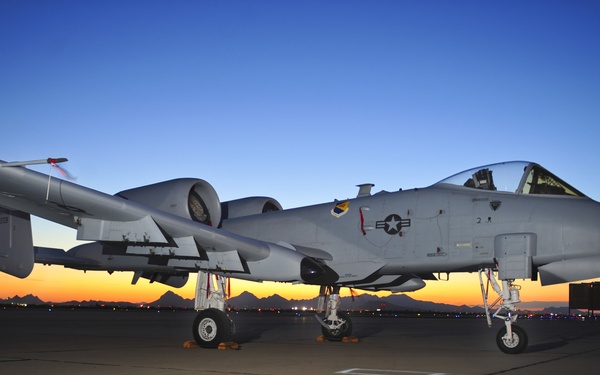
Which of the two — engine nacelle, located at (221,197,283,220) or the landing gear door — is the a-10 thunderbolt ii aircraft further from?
engine nacelle, located at (221,197,283,220)

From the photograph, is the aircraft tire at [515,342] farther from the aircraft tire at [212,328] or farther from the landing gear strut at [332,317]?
the aircraft tire at [212,328]

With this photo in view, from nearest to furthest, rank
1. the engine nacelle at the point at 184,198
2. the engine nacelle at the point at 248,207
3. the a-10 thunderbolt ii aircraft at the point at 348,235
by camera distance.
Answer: the a-10 thunderbolt ii aircraft at the point at 348,235
the engine nacelle at the point at 184,198
the engine nacelle at the point at 248,207

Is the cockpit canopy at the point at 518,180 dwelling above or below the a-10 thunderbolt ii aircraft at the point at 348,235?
above

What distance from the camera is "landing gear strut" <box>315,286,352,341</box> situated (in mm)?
13773

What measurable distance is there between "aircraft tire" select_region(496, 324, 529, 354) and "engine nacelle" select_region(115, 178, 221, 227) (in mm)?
6166

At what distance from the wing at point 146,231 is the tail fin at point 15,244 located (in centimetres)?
128

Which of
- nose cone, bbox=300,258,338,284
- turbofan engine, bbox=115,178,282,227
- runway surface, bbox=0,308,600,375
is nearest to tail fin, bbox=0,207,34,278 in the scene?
runway surface, bbox=0,308,600,375

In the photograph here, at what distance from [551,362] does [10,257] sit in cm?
940

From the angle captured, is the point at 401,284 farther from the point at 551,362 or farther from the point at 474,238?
the point at 551,362

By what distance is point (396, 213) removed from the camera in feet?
41.2

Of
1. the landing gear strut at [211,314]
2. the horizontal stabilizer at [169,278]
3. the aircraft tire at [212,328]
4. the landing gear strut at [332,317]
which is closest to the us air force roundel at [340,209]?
the landing gear strut at [332,317]

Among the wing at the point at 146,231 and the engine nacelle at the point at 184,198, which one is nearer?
the wing at the point at 146,231

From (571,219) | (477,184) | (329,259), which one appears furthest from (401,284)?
(571,219)

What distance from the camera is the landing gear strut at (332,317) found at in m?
13.8
